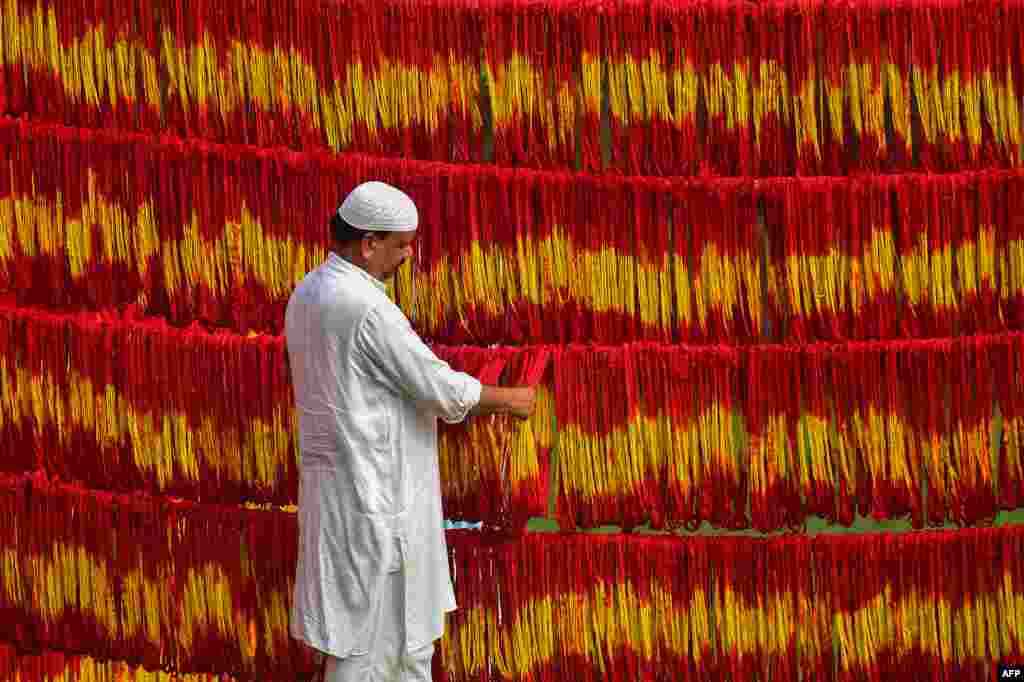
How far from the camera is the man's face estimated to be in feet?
8.95

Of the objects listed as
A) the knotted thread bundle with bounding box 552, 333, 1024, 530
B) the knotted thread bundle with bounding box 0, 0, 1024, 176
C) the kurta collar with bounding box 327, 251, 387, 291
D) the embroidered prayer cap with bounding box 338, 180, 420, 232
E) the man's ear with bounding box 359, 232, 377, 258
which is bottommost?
the knotted thread bundle with bounding box 552, 333, 1024, 530

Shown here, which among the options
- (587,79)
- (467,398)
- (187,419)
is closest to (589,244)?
(587,79)

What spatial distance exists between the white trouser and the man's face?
0.52m

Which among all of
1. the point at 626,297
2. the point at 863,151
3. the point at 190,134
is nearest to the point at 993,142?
the point at 863,151

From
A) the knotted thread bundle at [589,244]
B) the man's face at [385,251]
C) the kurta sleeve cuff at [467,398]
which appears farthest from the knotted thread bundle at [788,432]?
the man's face at [385,251]

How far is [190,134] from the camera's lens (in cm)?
302

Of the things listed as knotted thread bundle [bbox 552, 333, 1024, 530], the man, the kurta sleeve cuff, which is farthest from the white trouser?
knotted thread bundle [bbox 552, 333, 1024, 530]

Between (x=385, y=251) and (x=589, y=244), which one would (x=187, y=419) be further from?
(x=589, y=244)

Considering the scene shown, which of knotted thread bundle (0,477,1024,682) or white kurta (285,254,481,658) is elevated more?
white kurta (285,254,481,658)

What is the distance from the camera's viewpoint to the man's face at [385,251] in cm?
273

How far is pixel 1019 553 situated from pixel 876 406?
394 mm

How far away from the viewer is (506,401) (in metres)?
2.82

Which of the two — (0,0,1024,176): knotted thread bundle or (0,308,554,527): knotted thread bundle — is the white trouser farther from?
(0,0,1024,176): knotted thread bundle

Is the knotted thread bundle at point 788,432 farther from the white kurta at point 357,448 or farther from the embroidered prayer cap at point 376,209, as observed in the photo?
the embroidered prayer cap at point 376,209
